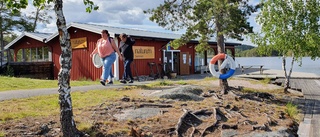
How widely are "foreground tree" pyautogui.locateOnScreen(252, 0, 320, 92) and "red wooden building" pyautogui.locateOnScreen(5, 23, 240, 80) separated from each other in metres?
8.48

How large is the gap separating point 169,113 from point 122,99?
1582 mm

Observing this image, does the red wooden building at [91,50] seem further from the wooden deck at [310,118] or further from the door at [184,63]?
the wooden deck at [310,118]

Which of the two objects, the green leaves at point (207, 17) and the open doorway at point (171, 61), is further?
the open doorway at point (171, 61)

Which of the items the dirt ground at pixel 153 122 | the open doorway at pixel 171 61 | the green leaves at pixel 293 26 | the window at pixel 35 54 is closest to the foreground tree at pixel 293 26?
the green leaves at pixel 293 26

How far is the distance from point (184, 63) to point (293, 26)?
12.2m

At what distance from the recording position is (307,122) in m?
6.47

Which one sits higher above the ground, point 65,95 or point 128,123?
point 65,95

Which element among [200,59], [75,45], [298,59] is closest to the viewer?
[298,59]

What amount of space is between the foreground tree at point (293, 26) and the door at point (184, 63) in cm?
1139

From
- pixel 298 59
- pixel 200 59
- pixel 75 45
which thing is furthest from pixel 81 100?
pixel 200 59

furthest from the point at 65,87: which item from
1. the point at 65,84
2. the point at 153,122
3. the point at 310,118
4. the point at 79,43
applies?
the point at 79,43

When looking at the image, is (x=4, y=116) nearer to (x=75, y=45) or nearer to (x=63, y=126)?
(x=63, y=126)

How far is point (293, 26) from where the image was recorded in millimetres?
10344

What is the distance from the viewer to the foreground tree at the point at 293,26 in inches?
400
